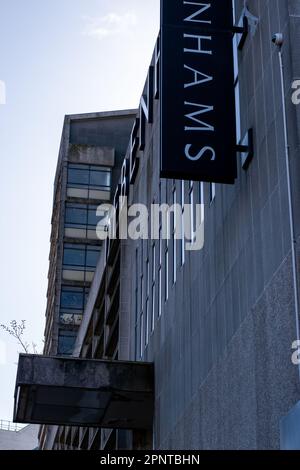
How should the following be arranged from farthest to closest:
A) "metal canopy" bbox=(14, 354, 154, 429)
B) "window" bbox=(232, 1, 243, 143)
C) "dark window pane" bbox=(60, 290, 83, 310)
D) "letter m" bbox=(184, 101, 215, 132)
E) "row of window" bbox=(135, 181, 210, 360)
A: "dark window pane" bbox=(60, 290, 83, 310) < "metal canopy" bbox=(14, 354, 154, 429) < "row of window" bbox=(135, 181, 210, 360) < "window" bbox=(232, 1, 243, 143) < "letter m" bbox=(184, 101, 215, 132)

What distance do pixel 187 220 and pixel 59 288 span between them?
166 feet

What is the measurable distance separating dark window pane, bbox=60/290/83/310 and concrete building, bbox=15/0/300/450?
128ft

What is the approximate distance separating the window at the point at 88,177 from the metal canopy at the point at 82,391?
151ft

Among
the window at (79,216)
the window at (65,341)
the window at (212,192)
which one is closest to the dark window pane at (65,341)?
the window at (65,341)

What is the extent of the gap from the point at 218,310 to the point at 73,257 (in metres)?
56.6

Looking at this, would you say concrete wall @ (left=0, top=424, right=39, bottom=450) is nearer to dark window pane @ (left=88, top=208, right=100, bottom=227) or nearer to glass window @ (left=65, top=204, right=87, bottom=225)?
glass window @ (left=65, top=204, right=87, bottom=225)

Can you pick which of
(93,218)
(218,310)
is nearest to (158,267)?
(218,310)

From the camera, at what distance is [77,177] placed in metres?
80.3

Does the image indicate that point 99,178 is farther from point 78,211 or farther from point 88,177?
point 78,211

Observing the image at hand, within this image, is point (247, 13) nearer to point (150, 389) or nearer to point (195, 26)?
point (195, 26)

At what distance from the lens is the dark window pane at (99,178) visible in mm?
78500

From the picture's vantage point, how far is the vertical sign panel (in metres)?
20.7

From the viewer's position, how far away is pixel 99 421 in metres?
34.3

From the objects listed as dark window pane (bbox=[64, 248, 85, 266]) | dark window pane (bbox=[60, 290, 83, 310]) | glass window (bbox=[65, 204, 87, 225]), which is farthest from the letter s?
glass window (bbox=[65, 204, 87, 225])
